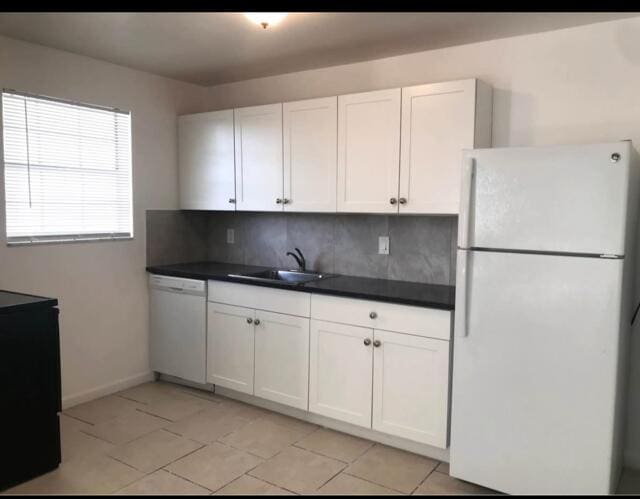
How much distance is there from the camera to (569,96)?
2844 millimetres

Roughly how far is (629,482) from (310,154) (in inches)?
100

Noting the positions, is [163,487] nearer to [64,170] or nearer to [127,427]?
[127,427]

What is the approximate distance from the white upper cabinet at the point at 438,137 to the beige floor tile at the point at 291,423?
1.47 meters

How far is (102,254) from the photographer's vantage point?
370 cm

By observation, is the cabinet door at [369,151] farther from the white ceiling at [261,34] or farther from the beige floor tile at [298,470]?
the beige floor tile at [298,470]

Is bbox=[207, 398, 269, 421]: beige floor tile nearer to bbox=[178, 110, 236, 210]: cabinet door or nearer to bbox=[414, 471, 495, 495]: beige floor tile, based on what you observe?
bbox=[414, 471, 495, 495]: beige floor tile

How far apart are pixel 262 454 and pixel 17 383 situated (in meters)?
1.31

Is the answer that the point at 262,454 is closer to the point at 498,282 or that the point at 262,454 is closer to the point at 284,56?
the point at 498,282

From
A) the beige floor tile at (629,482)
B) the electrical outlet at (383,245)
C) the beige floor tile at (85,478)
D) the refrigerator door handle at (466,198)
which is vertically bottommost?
the beige floor tile at (85,478)

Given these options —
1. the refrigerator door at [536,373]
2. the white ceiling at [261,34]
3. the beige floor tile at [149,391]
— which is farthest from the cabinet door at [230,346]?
the white ceiling at [261,34]

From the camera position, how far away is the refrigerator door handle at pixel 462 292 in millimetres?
2465

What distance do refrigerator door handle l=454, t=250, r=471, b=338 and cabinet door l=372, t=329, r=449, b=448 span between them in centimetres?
26

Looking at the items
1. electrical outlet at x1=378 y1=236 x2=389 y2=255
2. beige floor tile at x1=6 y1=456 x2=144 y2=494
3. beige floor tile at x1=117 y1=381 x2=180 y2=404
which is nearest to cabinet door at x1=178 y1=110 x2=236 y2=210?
electrical outlet at x1=378 y1=236 x2=389 y2=255

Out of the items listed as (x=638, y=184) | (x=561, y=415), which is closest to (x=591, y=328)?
(x=561, y=415)
